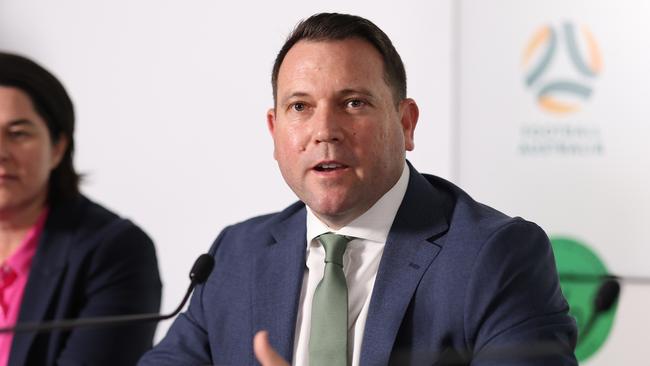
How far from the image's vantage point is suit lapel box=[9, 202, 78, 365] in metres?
2.10

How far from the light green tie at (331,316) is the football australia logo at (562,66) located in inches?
61.8

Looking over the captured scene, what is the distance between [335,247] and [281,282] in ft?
0.42

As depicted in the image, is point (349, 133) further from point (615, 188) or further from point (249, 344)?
point (615, 188)

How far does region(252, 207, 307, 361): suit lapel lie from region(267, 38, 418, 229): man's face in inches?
3.8

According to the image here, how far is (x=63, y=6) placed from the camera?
4.07m

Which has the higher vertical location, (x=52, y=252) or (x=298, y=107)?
(x=298, y=107)

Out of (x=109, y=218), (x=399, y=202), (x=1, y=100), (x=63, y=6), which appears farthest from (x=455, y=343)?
(x=63, y=6)

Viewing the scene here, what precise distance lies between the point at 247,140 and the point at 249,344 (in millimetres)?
2013

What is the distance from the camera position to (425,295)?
160 centimetres

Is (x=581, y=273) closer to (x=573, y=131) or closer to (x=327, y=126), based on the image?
(x=573, y=131)

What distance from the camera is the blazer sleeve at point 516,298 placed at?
4.90ft

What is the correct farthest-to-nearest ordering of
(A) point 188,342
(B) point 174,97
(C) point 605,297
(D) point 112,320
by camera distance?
1. (B) point 174,97
2. (A) point 188,342
3. (D) point 112,320
4. (C) point 605,297

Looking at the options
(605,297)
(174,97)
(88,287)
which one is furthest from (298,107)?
(174,97)

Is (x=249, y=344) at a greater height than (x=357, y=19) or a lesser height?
lesser
